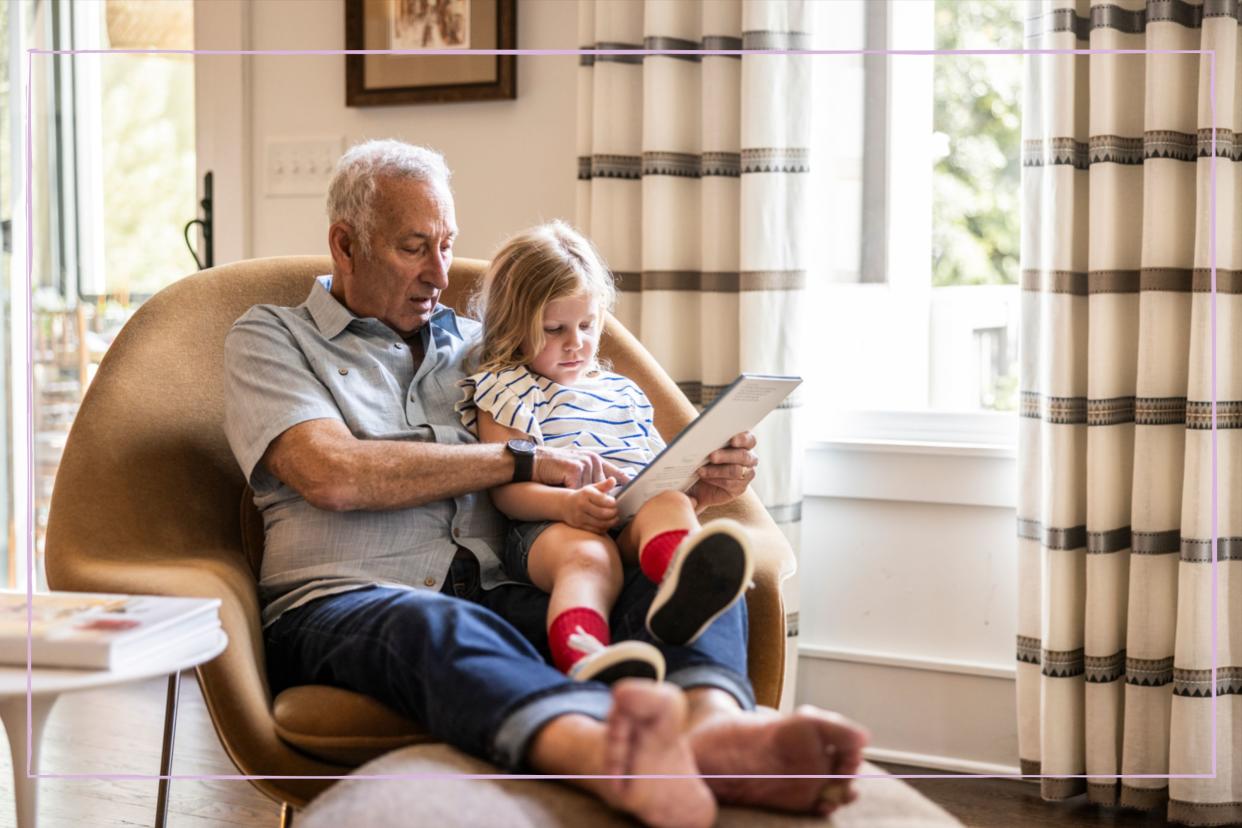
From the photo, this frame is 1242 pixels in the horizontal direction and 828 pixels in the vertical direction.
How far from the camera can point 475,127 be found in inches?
89.7

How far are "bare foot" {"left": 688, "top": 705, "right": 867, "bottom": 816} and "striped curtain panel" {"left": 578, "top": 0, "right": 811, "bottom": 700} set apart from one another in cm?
77

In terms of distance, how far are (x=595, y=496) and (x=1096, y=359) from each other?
86cm

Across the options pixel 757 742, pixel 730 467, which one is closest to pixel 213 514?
pixel 730 467

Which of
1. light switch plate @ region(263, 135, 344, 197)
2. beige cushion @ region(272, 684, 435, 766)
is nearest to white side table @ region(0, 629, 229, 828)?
beige cushion @ region(272, 684, 435, 766)

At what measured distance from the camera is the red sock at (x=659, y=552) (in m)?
1.21

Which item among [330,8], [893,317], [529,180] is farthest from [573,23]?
[893,317]

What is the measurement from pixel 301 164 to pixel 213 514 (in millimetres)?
954

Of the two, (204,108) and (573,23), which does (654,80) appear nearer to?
(573,23)

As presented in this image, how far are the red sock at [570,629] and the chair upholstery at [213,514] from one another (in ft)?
0.58

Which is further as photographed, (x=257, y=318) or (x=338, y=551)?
(x=257, y=318)

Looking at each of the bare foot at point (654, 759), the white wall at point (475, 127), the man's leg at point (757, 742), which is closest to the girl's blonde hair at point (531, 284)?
the man's leg at point (757, 742)

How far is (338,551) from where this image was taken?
57.7 inches

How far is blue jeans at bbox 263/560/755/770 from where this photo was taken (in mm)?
1042

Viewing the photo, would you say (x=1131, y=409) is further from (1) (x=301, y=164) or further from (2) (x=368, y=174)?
(1) (x=301, y=164)
